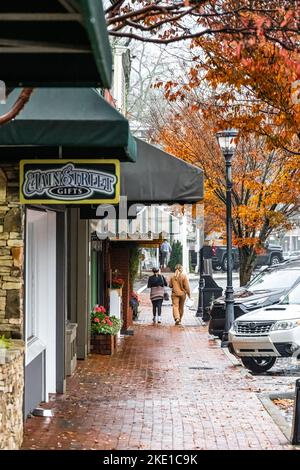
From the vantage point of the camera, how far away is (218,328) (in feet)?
69.0

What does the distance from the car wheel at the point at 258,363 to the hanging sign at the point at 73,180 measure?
7.53 meters

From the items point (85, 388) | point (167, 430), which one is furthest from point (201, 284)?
point (167, 430)

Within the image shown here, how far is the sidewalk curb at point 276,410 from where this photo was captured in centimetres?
1013

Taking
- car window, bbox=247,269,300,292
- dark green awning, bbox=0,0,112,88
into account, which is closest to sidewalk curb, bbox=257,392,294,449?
dark green awning, bbox=0,0,112,88

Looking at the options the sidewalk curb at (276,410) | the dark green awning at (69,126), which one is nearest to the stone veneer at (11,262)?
the dark green awning at (69,126)

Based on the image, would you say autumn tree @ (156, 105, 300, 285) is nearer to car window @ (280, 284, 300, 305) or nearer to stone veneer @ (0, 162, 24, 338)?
car window @ (280, 284, 300, 305)

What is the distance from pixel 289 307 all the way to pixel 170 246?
4112cm

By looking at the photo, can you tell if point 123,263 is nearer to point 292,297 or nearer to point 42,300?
point 292,297

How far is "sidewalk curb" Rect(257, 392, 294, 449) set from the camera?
1013cm

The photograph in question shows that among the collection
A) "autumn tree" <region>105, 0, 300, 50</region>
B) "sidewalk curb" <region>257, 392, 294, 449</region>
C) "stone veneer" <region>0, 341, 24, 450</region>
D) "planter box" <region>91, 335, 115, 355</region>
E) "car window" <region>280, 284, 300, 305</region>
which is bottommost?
"sidewalk curb" <region>257, 392, 294, 449</region>

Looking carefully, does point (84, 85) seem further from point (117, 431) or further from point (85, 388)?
point (85, 388)

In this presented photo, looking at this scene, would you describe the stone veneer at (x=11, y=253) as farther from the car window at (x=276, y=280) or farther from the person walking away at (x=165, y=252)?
the person walking away at (x=165, y=252)

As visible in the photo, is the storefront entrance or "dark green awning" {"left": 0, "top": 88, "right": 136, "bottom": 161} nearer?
"dark green awning" {"left": 0, "top": 88, "right": 136, "bottom": 161}

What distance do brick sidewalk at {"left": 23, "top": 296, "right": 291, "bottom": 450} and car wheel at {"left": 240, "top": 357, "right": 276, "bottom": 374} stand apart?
0.91ft
